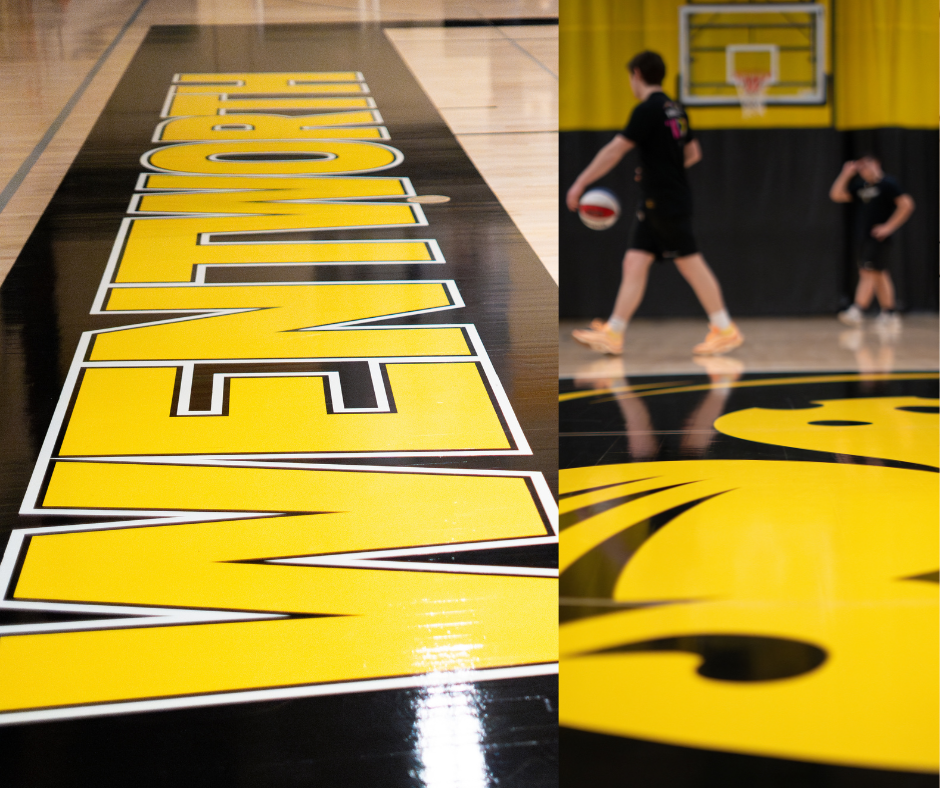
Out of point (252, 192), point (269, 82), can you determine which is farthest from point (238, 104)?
point (252, 192)

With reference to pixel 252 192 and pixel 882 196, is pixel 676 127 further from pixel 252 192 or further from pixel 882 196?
pixel 252 192

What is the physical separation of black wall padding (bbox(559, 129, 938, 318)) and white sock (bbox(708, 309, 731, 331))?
67cm

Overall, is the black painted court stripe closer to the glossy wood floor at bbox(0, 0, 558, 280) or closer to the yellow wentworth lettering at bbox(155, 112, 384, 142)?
the glossy wood floor at bbox(0, 0, 558, 280)

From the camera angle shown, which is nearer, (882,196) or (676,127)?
(882,196)

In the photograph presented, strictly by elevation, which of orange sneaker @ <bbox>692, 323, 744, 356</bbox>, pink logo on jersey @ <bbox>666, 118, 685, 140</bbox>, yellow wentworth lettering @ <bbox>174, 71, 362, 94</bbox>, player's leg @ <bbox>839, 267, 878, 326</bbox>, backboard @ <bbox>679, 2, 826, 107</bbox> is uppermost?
yellow wentworth lettering @ <bbox>174, 71, 362, 94</bbox>

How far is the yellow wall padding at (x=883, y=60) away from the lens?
1548 millimetres

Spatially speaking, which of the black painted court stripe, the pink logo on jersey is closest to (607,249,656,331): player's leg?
the pink logo on jersey

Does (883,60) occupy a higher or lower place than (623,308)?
higher

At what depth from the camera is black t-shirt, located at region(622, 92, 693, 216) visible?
2438mm

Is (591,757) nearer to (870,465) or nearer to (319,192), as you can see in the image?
(870,465)

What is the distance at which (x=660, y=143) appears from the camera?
2.55 meters

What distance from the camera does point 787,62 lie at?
3.19m

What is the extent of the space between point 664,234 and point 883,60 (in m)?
1.22

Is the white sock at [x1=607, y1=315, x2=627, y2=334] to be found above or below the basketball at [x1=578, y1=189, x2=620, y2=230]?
below
